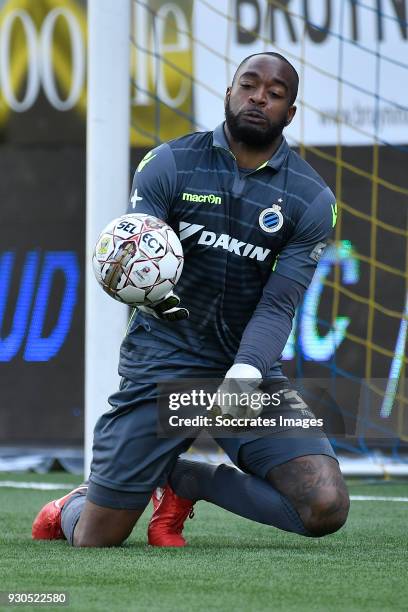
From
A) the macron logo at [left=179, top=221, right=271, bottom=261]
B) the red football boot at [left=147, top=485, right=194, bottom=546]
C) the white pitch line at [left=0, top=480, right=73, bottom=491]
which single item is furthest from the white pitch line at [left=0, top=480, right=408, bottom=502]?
the macron logo at [left=179, top=221, right=271, bottom=261]

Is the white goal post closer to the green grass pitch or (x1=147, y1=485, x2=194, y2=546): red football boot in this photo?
the green grass pitch

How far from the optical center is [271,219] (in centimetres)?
371

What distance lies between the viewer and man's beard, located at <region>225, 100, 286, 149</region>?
3674 mm

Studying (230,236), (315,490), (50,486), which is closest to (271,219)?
(230,236)

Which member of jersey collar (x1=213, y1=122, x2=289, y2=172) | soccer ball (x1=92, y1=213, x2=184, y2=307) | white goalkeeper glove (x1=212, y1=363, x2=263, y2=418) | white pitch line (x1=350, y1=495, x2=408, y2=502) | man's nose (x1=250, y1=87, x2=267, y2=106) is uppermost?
man's nose (x1=250, y1=87, x2=267, y2=106)

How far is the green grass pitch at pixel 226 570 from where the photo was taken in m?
2.75

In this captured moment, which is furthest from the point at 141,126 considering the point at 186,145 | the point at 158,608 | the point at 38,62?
the point at 158,608

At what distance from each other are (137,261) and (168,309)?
0.19 metres

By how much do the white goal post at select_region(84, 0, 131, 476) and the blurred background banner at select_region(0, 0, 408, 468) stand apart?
4.17 feet

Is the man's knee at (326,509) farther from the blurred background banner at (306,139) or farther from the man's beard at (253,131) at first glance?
the blurred background banner at (306,139)

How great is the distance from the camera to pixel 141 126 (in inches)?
259

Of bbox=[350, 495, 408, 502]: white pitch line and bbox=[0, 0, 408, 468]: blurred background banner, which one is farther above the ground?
bbox=[0, 0, 408, 468]: blurred background banner

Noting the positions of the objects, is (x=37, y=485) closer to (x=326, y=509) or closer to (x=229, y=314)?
(x=229, y=314)

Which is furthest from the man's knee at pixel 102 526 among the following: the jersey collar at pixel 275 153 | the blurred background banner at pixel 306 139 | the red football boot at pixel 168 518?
the blurred background banner at pixel 306 139
